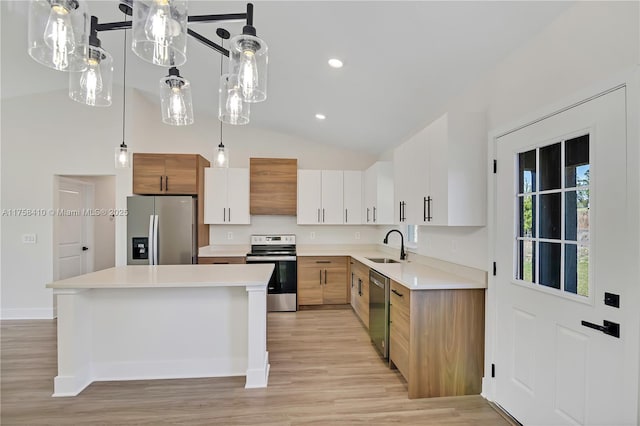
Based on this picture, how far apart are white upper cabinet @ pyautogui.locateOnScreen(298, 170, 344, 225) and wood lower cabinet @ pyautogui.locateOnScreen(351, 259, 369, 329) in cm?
86

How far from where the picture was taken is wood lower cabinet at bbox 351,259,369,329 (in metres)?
3.66

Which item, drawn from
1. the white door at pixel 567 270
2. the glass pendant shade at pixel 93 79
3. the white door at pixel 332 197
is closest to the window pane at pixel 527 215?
the white door at pixel 567 270

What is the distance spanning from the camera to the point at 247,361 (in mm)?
2654

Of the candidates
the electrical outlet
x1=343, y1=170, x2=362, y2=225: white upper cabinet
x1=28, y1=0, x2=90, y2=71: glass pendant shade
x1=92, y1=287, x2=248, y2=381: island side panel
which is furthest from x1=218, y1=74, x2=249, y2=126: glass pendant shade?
the electrical outlet

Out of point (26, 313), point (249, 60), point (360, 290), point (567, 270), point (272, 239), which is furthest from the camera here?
point (272, 239)

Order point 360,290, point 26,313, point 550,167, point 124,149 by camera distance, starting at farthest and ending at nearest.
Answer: point 26,313 < point 360,290 < point 124,149 < point 550,167

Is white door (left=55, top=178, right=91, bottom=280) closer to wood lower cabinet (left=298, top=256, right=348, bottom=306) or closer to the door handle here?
wood lower cabinet (left=298, top=256, right=348, bottom=306)

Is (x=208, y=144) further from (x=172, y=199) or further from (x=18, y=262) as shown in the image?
(x=18, y=262)

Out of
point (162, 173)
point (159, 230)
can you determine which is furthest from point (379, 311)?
point (162, 173)

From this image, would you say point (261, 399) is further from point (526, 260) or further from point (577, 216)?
point (577, 216)

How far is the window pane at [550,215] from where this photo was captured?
5.67ft

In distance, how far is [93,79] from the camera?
1.75 metres

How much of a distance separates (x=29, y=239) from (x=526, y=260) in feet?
19.4

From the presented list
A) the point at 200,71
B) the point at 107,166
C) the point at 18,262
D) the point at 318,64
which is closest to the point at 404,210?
Answer: the point at 318,64
